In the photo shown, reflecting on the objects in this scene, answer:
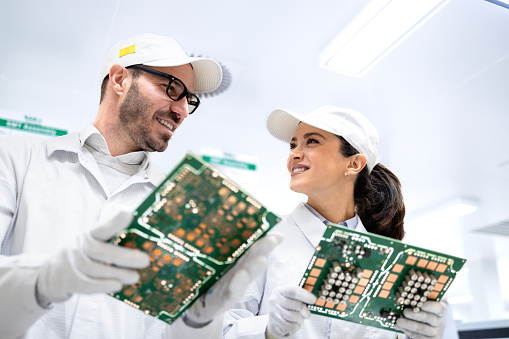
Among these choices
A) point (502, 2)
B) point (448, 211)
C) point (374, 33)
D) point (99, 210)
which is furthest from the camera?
point (448, 211)

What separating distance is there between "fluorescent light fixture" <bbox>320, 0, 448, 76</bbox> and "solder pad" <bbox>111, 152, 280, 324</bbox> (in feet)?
7.52

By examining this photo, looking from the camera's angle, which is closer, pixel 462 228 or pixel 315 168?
pixel 315 168

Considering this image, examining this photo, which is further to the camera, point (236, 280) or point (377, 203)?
point (377, 203)

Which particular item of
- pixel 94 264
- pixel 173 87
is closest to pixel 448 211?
pixel 173 87

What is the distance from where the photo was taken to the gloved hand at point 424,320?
1626 mm

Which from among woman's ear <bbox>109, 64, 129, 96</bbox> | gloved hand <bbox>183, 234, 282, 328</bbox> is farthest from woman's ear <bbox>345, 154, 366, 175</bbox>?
woman's ear <bbox>109, 64, 129, 96</bbox>

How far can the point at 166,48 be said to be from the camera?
2.21 meters

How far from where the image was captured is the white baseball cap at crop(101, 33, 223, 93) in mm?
2137

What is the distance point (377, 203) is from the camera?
94.9 inches

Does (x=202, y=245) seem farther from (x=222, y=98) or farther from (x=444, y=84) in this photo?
(x=444, y=84)

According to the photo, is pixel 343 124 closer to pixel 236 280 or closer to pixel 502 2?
pixel 236 280

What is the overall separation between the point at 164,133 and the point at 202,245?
3.08ft

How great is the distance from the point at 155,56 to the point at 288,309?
1.31 metres

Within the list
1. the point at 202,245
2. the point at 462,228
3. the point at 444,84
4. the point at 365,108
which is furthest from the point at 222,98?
the point at 462,228
